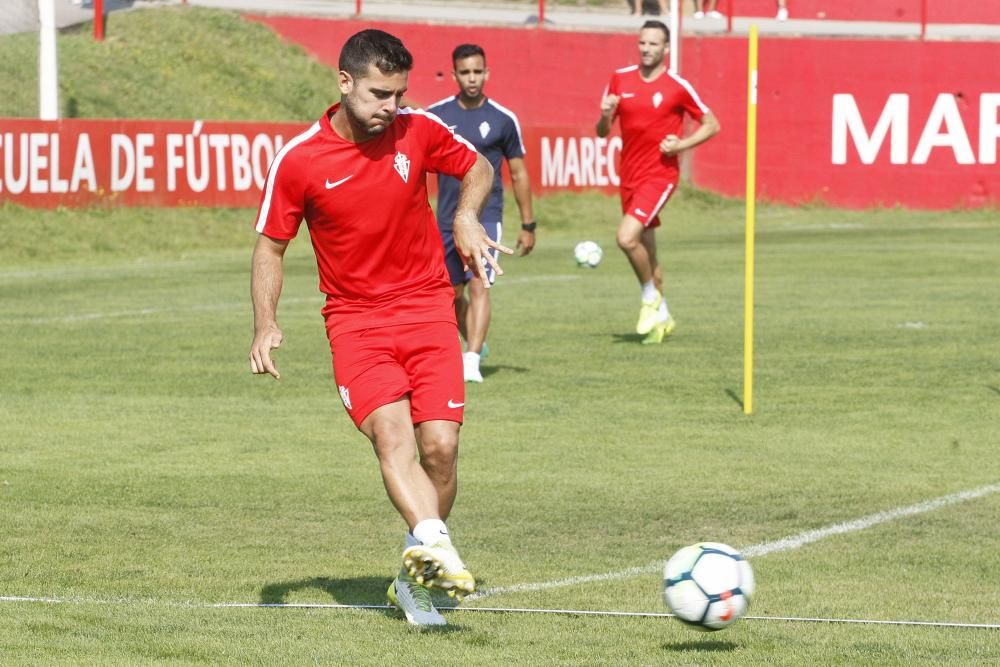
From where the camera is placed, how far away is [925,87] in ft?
114

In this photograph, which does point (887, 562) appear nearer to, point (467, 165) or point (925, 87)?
point (467, 165)

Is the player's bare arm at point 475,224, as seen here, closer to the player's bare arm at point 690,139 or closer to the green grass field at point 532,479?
the green grass field at point 532,479

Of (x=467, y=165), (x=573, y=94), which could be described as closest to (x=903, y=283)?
(x=467, y=165)

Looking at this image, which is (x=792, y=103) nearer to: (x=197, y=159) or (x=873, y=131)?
(x=873, y=131)

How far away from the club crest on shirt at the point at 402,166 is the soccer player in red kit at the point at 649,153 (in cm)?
848

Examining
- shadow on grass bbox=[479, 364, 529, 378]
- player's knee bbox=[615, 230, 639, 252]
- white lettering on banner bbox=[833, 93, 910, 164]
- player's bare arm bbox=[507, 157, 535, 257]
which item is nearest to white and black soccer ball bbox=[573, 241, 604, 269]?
player's knee bbox=[615, 230, 639, 252]

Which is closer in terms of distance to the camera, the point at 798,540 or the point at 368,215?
the point at 368,215

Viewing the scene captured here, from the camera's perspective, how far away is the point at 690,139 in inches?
581

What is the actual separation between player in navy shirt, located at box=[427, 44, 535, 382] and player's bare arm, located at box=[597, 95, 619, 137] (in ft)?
5.59

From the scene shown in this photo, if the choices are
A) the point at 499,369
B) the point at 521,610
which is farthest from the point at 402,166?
the point at 499,369

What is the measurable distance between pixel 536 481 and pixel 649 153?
6389 mm

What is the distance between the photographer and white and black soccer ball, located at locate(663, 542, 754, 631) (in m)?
6.09

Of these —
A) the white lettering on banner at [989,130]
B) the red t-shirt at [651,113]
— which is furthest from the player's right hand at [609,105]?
the white lettering on banner at [989,130]

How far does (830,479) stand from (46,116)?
1860 cm
